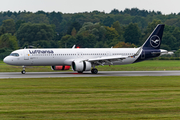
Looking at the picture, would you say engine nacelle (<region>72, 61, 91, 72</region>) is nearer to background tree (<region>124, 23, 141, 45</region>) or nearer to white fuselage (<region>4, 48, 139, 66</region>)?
white fuselage (<region>4, 48, 139, 66</region>)

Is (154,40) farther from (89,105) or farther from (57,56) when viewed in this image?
(89,105)

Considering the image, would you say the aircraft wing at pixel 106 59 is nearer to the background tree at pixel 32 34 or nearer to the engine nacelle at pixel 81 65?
the engine nacelle at pixel 81 65

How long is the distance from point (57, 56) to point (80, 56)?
3448mm

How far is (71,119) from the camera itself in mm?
15133

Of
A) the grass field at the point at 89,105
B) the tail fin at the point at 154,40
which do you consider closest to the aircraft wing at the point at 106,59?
the tail fin at the point at 154,40

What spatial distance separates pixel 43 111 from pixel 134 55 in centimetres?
3116

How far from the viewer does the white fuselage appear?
45.4m

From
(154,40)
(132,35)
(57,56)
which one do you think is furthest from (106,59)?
(132,35)

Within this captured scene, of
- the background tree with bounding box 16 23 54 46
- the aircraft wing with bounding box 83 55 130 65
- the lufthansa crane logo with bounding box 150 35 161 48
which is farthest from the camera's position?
the background tree with bounding box 16 23 54 46

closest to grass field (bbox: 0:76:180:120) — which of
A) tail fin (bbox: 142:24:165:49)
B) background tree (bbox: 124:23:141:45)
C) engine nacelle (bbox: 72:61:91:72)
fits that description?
engine nacelle (bbox: 72:61:91:72)

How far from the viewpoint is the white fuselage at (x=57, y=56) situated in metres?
45.4

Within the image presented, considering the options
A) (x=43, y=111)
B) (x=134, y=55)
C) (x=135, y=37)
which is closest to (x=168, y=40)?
(x=135, y=37)

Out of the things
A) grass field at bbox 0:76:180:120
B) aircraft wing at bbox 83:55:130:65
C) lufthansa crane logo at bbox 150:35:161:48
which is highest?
lufthansa crane logo at bbox 150:35:161:48

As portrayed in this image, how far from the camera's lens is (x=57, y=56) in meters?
46.4
